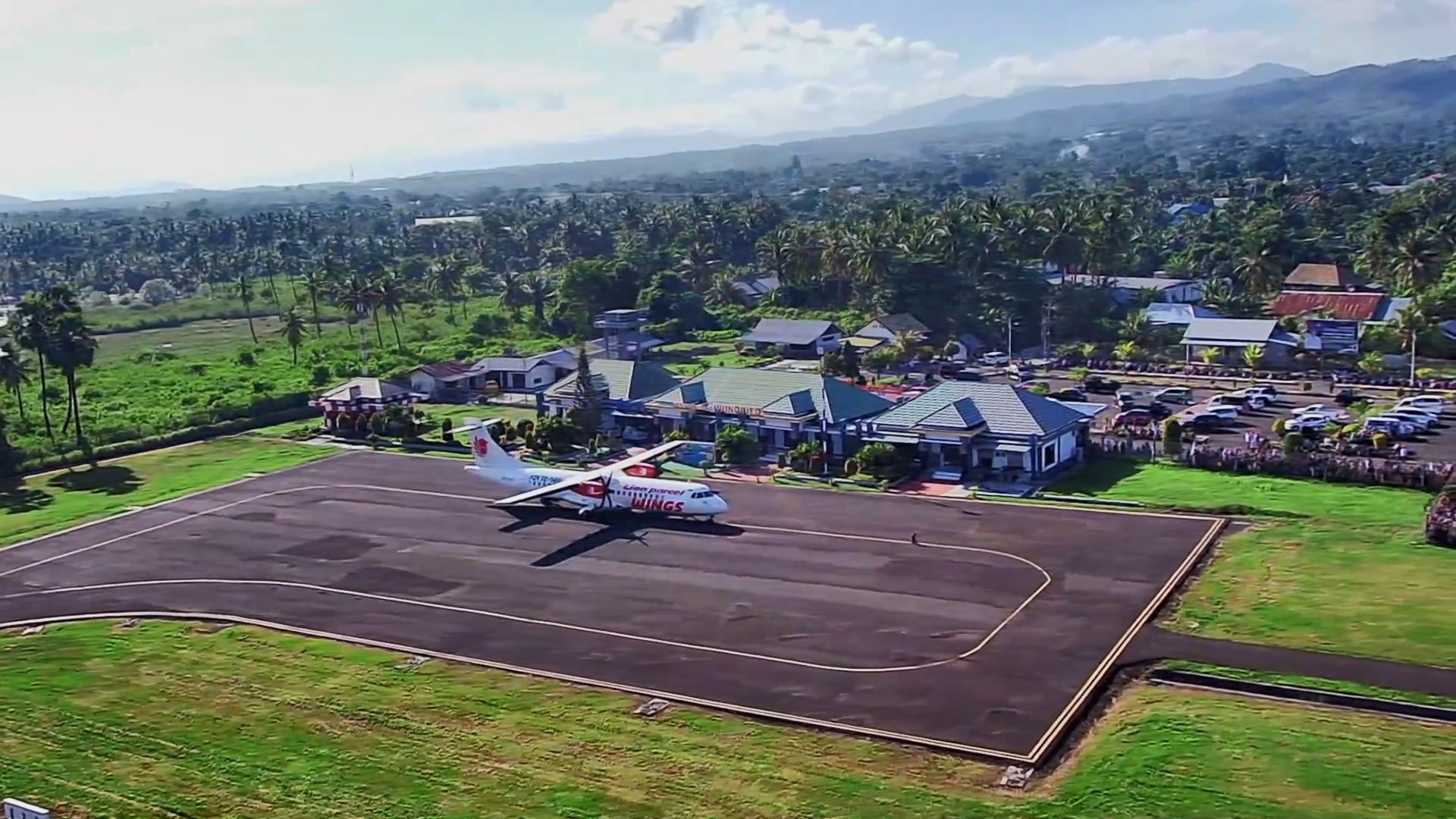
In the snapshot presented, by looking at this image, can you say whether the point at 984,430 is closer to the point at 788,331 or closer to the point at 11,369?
the point at 788,331

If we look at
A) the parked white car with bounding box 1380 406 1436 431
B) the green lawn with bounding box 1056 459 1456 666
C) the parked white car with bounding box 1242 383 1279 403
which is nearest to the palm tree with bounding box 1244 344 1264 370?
the parked white car with bounding box 1242 383 1279 403

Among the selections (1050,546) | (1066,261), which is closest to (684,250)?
(1066,261)

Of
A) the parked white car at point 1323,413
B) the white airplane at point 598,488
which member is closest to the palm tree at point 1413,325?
the parked white car at point 1323,413

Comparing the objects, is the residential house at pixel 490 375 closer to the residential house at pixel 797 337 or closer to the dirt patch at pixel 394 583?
the residential house at pixel 797 337

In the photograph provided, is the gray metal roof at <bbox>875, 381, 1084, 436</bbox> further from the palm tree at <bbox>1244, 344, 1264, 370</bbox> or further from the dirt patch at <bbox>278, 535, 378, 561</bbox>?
the palm tree at <bbox>1244, 344, 1264, 370</bbox>

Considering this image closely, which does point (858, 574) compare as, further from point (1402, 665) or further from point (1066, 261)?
point (1066, 261)

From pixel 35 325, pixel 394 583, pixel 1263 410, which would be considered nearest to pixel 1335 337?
pixel 1263 410

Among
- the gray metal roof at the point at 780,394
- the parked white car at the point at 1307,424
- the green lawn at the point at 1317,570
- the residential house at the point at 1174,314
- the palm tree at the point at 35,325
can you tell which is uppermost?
the palm tree at the point at 35,325
